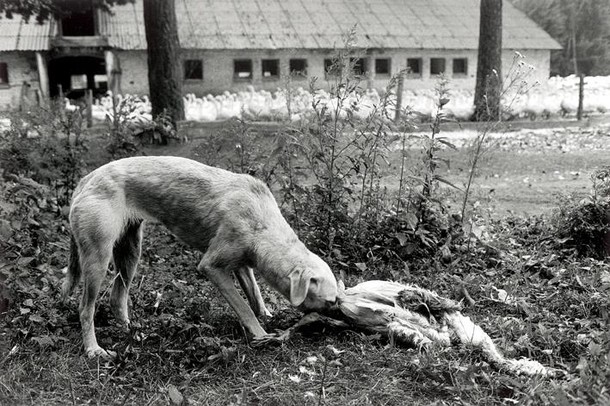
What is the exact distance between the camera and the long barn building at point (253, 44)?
28.9 metres

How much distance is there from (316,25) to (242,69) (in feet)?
14.3

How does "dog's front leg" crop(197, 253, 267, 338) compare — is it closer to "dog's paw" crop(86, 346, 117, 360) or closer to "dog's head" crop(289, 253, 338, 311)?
"dog's head" crop(289, 253, 338, 311)

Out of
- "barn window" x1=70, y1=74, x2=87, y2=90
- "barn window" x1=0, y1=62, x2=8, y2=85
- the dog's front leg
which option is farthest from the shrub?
"barn window" x1=70, y1=74, x2=87, y2=90

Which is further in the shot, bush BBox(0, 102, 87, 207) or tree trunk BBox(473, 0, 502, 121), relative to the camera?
tree trunk BBox(473, 0, 502, 121)

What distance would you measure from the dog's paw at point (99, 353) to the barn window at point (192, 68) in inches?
1045

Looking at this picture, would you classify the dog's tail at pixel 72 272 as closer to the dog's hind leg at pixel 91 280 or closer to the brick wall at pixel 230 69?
the dog's hind leg at pixel 91 280

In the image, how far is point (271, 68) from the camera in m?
32.3

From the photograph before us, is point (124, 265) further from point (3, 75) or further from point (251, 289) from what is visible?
point (3, 75)

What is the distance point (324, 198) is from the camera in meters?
6.60

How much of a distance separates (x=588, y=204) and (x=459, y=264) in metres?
1.62

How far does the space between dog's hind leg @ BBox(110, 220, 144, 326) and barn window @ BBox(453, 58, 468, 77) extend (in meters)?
30.4

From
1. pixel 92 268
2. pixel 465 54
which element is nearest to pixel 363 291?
pixel 92 268

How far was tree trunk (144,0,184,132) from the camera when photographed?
13352mm

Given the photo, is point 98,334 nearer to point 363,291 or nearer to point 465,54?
point 363,291
